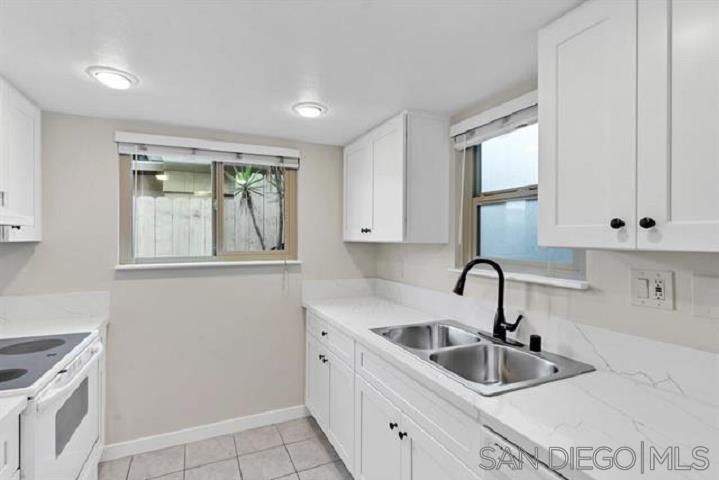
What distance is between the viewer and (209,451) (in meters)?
2.35

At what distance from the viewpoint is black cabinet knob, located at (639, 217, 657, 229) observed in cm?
97

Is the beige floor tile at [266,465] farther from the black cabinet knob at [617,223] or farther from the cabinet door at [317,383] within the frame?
the black cabinet knob at [617,223]

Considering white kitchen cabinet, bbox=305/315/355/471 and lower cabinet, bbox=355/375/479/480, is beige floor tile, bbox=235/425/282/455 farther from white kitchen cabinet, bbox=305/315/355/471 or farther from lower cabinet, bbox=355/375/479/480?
lower cabinet, bbox=355/375/479/480

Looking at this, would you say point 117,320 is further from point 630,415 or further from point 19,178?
point 630,415

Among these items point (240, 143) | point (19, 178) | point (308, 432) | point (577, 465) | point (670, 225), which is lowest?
point (308, 432)

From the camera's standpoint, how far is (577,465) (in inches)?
32.2

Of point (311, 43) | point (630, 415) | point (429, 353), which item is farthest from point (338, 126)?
point (630, 415)

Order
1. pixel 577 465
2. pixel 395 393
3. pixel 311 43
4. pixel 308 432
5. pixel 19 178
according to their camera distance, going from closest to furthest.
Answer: pixel 577 465 < pixel 311 43 < pixel 395 393 < pixel 19 178 < pixel 308 432

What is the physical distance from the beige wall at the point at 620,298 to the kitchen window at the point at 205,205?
1.49m

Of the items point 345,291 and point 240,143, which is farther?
point 345,291

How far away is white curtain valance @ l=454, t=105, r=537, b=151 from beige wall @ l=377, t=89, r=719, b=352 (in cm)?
12

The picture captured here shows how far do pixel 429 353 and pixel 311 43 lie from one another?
134cm

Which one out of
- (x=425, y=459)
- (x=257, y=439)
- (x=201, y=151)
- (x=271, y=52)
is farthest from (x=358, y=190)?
(x=257, y=439)

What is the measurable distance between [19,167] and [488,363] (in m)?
2.48
